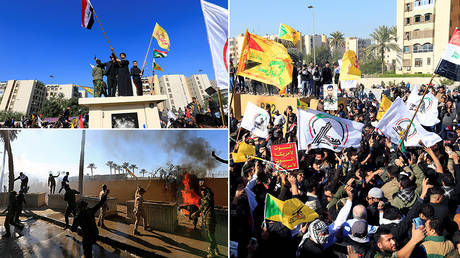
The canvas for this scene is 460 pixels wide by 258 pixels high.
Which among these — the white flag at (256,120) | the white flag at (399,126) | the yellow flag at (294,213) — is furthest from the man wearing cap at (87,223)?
the white flag at (399,126)

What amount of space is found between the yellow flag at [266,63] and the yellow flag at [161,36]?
267 inches

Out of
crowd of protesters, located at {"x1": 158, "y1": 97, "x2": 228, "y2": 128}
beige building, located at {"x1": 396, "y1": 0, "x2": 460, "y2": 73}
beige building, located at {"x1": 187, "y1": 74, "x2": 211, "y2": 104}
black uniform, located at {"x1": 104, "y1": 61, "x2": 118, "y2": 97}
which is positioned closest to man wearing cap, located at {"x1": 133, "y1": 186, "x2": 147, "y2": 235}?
crowd of protesters, located at {"x1": 158, "y1": 97, "x2": 228, "y2": 128}

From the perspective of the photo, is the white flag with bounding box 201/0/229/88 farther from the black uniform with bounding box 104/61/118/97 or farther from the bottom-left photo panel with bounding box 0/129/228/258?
the black uniform with bounding box 104/61/118/97

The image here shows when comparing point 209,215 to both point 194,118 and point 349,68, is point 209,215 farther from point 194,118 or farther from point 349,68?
point 349,68

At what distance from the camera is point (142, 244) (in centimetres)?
440

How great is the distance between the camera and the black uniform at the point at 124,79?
713 centimetres

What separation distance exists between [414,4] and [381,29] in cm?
722

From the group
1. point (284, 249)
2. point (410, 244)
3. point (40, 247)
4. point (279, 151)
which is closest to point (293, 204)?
point (284, 249)

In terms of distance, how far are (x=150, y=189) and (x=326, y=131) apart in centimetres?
359

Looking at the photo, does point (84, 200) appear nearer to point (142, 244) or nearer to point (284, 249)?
point (142, 244)

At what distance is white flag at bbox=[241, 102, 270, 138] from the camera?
808 cm

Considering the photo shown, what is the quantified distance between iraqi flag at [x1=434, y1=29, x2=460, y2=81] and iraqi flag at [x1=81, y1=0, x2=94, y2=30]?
270 inches

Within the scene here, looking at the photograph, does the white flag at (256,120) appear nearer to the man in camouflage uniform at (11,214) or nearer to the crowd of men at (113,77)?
the crowd of men at (113,77)

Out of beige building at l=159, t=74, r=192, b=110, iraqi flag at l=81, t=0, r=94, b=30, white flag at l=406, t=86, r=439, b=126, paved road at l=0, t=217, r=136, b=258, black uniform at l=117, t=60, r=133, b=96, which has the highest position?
beige building at l=159, t=74, r=192, b=110
